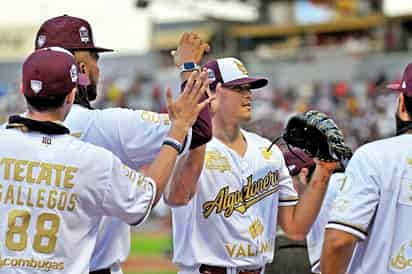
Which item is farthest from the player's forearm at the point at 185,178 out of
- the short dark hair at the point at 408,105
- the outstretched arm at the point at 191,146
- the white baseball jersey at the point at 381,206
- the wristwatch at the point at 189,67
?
the short dark hair at the point at 408,105

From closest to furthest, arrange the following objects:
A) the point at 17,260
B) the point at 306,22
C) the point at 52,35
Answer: the point at 17,260
the point at 52,35
the point at 306,22

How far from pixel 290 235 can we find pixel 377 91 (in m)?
17.0

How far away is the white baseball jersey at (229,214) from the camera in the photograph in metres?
5.28

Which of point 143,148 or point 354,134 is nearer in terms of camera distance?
point 143,148

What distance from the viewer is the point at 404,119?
13.6 feet

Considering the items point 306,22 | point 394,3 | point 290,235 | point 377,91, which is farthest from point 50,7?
point 290,235

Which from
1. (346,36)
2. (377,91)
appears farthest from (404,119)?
(346,36)

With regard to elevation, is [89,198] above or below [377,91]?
above

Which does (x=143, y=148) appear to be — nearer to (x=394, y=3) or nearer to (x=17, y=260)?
(x=17, y=260)

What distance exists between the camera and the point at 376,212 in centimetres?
399

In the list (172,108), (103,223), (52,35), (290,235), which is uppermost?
(52,35)

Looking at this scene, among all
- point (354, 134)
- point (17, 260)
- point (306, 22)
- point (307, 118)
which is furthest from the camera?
point (306, 22)

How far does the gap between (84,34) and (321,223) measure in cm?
211

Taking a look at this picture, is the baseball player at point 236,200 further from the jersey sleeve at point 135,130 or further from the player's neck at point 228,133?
the jersey sleeve at point 135,130
